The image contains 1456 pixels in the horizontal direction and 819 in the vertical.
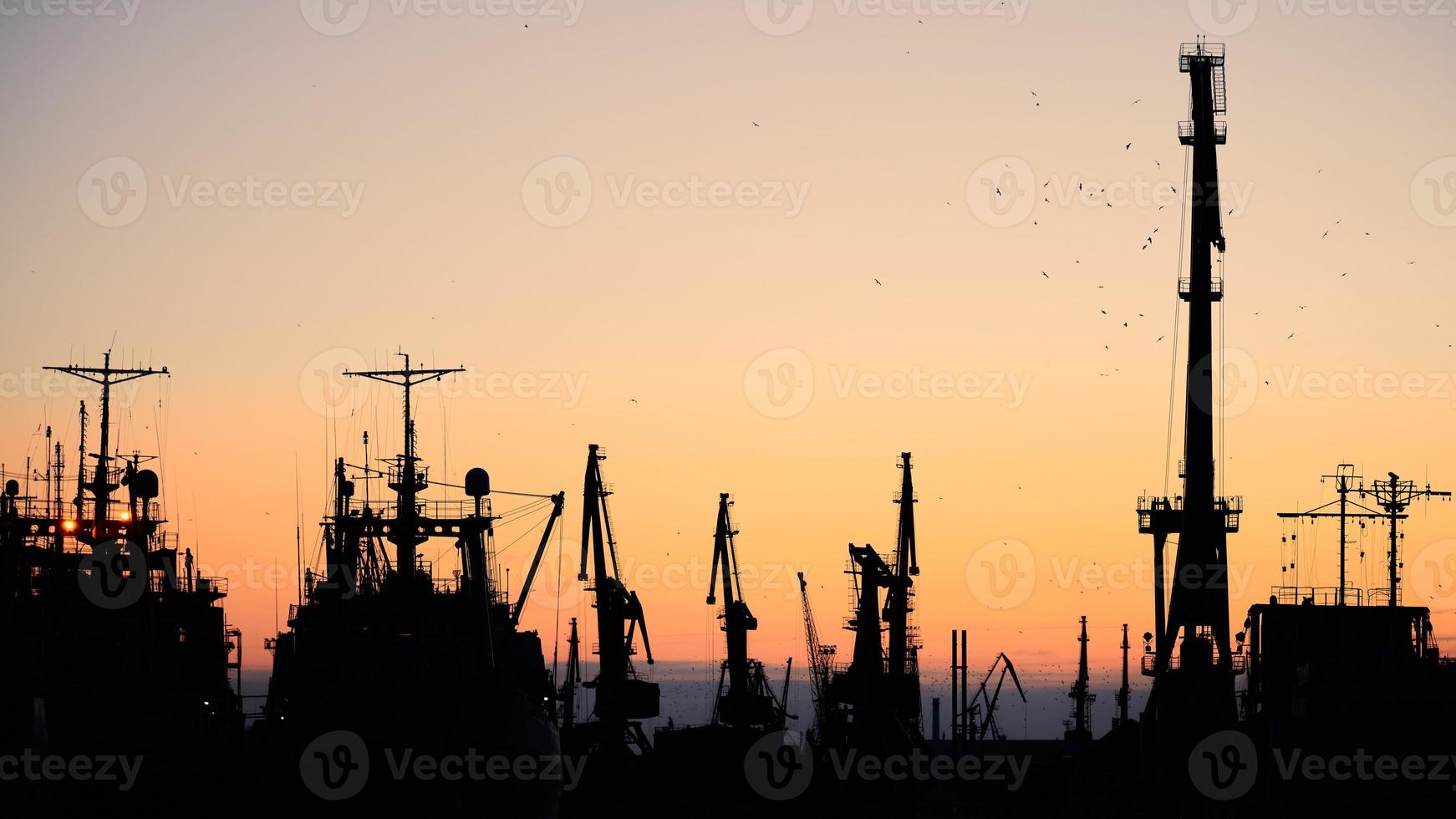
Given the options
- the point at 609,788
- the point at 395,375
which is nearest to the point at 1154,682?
the point at 609,788

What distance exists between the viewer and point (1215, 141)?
7938cm

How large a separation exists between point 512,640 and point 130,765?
14.7 m

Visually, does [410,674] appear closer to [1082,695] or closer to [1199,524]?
[1199,524]

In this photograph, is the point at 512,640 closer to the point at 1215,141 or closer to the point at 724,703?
the point at 724,703

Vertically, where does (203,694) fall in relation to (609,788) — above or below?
above

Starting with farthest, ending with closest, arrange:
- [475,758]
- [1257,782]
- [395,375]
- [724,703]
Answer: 1. [724,703]
2. [395,375]
3. [1257,782]
4. [475,758]

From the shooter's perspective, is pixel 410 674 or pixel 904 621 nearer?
pixel 410 674

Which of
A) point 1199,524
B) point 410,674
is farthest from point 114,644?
point 1199,524

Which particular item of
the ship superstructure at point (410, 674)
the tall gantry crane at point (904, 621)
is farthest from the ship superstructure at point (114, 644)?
the tall gantry crane at point (904, 621)

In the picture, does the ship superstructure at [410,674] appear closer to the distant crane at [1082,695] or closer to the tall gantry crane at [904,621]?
the tall gantry crane at [904,621]

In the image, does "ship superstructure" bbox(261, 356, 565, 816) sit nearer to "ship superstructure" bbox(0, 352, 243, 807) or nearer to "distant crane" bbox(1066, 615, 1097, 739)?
"ship superstructure" bbox(0, 352, 243, 807)

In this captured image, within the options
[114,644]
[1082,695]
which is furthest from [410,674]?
[1082,695]

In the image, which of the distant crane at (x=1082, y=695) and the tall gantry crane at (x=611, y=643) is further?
the distant crane at (x=1082, y=695)

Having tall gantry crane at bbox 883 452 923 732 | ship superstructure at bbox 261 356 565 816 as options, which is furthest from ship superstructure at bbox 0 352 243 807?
tall gantry crane at bbox 883 452 923 732
